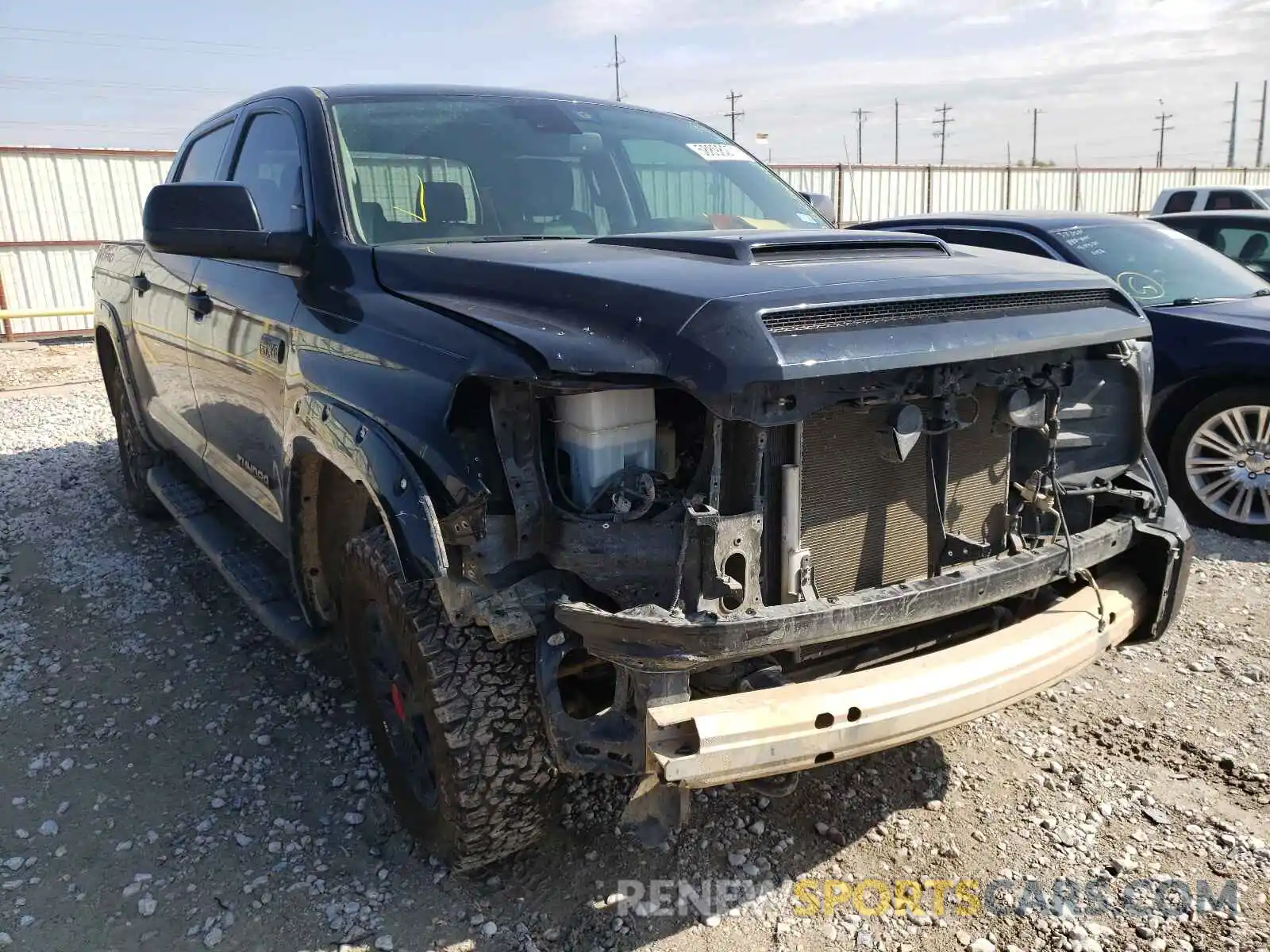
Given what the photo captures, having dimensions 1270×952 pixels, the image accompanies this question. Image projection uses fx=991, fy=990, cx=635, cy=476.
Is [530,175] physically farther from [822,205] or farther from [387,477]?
[822,205]

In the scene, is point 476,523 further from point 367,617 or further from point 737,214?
point 737,214

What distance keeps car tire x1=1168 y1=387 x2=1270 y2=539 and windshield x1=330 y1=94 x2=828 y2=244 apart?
293 cm

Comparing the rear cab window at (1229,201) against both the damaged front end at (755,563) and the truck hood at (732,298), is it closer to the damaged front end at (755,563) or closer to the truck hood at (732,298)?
the truck hood at (732,298)

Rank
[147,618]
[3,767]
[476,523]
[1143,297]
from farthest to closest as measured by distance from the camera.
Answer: [1143,297] → [147,618] → [3,767] → [476,523]

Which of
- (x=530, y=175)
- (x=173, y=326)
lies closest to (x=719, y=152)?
(x=530, y=175)

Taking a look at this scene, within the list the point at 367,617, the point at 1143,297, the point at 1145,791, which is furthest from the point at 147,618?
the point at 1143,297

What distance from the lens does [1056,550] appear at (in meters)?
2.56

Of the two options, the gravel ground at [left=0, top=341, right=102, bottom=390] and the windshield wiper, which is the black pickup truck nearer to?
the windshield wiper

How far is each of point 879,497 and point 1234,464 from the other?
154 inches

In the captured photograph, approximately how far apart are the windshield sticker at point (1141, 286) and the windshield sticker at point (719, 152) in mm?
2873

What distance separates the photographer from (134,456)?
5535mm

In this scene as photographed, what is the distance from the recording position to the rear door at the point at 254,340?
311cm

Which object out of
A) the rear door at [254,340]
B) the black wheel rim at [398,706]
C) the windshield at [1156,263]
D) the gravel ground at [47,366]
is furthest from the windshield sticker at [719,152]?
the gravel ground at [47,366]

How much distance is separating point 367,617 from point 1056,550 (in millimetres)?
1858
